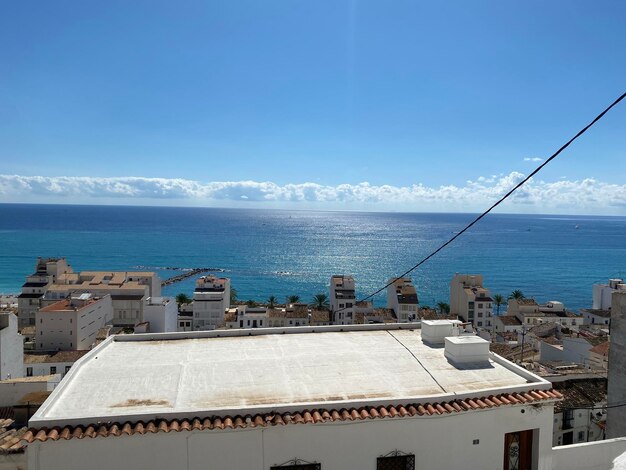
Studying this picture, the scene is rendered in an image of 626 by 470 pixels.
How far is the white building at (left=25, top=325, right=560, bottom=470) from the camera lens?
20.1 feet

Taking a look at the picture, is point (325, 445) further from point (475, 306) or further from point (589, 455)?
point (475, 306)

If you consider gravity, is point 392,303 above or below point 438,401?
below

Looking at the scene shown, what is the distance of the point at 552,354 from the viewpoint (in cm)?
3344

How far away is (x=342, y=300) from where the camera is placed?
183ft

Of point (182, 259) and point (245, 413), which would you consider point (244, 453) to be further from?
point (182, 259)

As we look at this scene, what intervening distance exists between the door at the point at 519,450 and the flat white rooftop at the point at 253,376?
75 cm

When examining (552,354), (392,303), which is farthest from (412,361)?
(392,303)

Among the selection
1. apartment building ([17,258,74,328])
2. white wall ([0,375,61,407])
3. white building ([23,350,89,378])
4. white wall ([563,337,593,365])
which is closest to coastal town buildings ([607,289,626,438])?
white wall ([0,375,61,407])

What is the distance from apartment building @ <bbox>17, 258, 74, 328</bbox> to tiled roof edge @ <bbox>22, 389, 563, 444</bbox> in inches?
2140

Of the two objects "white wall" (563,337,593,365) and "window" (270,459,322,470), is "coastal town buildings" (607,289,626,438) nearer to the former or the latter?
"window" (270,459,322,470)

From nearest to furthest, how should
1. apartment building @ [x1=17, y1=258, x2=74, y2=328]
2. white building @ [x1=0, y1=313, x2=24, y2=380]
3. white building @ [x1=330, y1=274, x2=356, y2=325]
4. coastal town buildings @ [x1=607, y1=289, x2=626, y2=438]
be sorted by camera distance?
coastal town buildings @ [x1=607, y1=289, x2=626, y2=438] < white building @ [x1=0, y1=313, x2=24, y2=380] < white building @ [x1=330, y1=274, x2=356, y2=325] < apartment building @ [x1=17, y1=258, x2=74, y2=328]

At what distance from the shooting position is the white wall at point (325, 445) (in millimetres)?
6086

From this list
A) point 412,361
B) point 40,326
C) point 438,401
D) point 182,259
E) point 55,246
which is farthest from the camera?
point 55,246

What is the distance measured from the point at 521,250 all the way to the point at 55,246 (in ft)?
467
